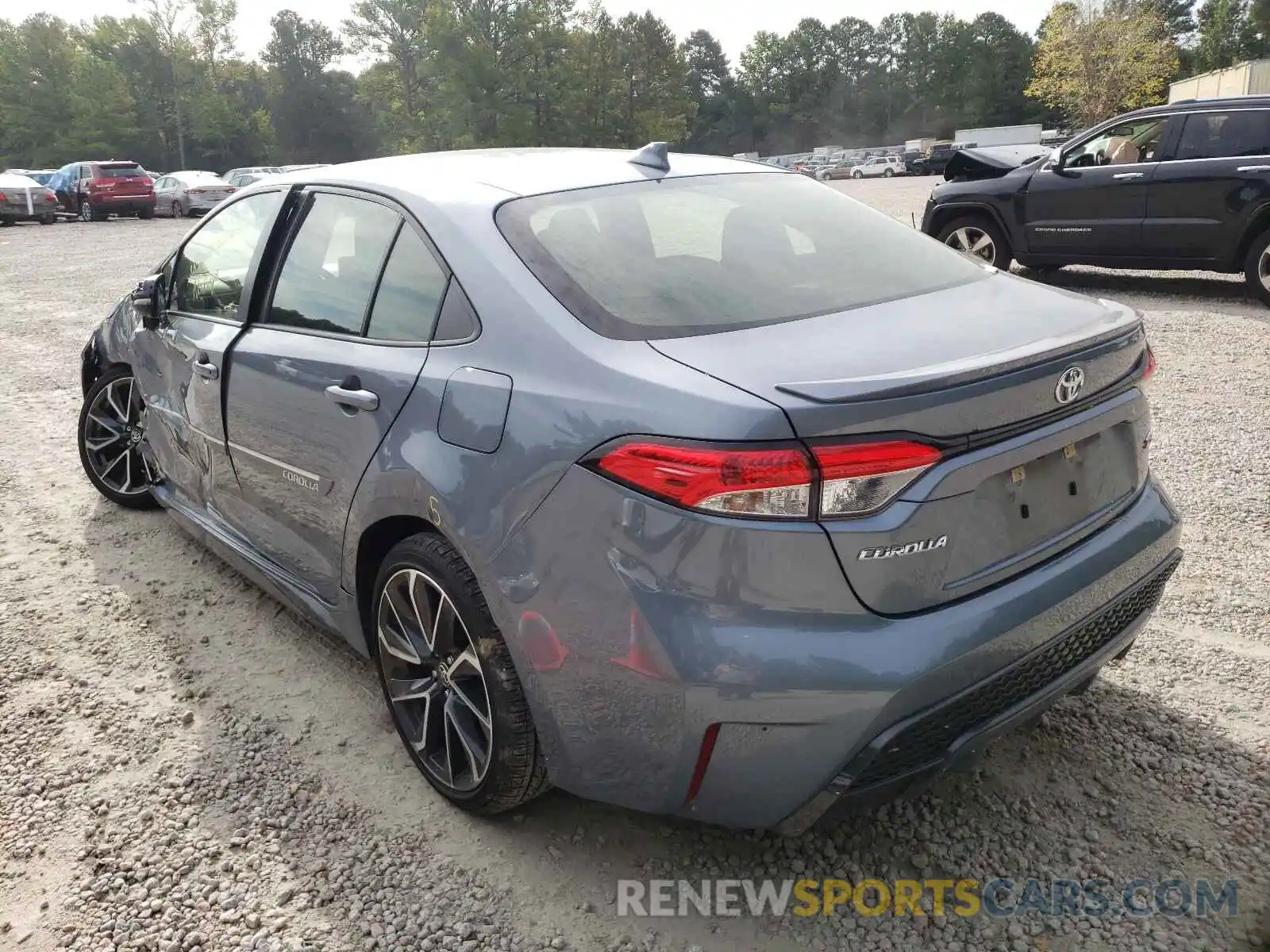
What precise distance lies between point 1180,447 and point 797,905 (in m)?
4.00

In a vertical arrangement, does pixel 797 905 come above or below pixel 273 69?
below

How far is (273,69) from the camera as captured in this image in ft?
253

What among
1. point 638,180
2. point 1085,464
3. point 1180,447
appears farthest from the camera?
point 1180,447

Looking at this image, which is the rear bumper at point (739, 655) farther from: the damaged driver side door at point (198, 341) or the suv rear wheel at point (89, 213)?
the suv rear wheel at point (89, 213)

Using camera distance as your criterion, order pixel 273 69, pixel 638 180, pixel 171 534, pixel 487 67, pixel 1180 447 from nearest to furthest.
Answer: pixel 638 180 → pixel 171 534 → pixel 1180 447 → pixel 487 67 → pixel 273 69

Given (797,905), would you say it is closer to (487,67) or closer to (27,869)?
(27,869)

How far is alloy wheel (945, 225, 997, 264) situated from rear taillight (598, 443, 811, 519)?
9.22m

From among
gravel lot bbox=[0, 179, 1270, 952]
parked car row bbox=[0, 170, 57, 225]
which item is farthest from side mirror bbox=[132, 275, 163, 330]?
parked car row bbox=[0, 170, 57, 225]

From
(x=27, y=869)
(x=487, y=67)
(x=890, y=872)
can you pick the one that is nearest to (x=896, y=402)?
(x=890, y=872)

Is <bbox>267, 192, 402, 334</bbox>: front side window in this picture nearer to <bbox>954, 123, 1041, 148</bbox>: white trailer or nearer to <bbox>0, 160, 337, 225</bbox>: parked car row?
<bbox>0, 160, 337, 225</bbox>: parked car row

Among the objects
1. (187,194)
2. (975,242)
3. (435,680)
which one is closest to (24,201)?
(187,194)

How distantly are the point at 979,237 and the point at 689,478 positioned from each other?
9537 millimetres

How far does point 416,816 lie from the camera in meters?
2.67

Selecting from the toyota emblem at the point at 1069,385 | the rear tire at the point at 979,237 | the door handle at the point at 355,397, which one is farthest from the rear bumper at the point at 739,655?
the rear tire at the point at 979,237
